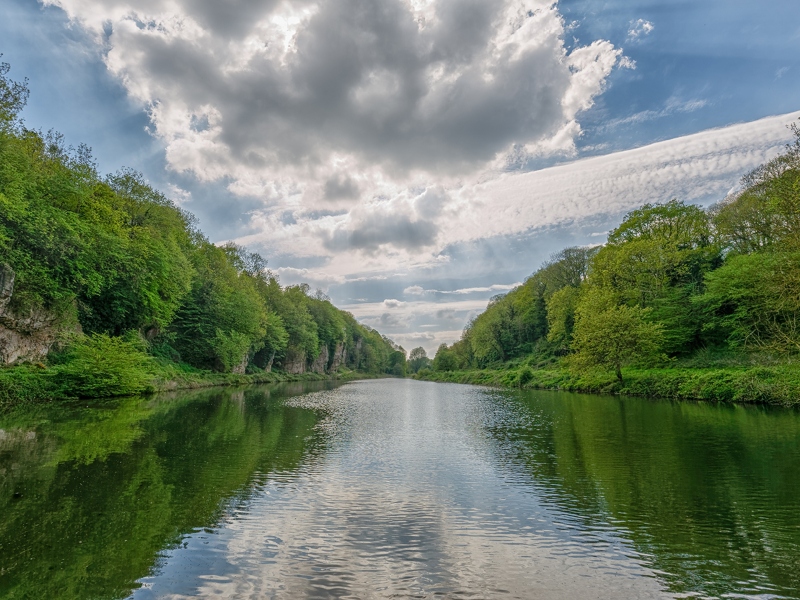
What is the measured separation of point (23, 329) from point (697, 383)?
40.3 m

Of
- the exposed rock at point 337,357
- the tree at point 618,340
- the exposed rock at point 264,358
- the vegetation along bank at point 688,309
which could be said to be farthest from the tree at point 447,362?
the tree at point 618,340

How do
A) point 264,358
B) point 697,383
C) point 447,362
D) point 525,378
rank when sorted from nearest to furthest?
point 697,383 < point 525,378 < point 264,358 < point 447,362

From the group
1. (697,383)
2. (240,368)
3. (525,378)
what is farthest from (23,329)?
(525,378)

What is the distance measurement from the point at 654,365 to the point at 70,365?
4084cm

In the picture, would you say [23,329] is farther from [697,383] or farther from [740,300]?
[740,300]

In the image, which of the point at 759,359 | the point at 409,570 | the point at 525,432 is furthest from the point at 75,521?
the point at 759,359

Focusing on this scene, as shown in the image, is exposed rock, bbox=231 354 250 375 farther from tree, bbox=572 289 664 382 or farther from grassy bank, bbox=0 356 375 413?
tree, bbox=572 289 664 382

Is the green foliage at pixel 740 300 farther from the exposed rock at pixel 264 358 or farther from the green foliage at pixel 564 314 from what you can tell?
the exposed rock at pixel 264 358

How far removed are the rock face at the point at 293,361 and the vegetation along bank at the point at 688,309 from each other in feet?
147

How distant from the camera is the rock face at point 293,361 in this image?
86.4 m

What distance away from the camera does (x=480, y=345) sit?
86.0 m

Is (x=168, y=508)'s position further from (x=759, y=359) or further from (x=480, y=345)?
(x=480, y=345)

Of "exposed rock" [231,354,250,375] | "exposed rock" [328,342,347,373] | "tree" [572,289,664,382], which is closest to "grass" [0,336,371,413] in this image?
"exposed rock" [231,354,250,375]

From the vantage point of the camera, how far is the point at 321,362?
109188 mm
